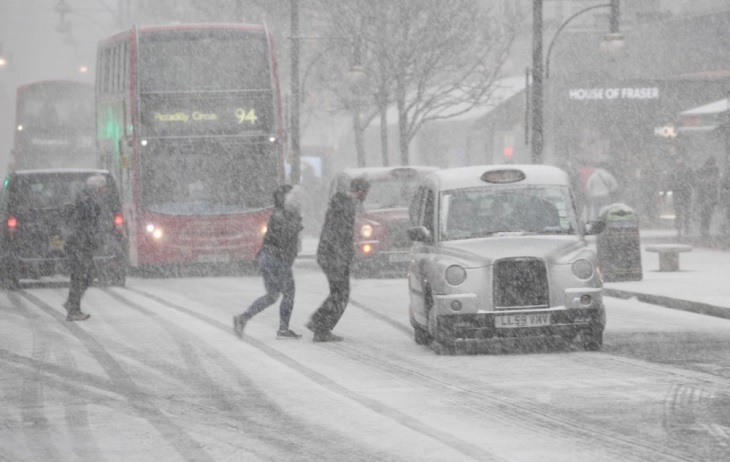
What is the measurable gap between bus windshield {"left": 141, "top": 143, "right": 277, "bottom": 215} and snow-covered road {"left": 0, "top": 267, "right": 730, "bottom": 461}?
8845 millimetres

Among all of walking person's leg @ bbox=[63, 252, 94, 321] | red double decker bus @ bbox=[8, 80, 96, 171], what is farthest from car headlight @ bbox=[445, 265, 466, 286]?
red double decker bus @ bbox=[8, 80, 96, 171]

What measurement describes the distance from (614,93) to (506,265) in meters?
31.4

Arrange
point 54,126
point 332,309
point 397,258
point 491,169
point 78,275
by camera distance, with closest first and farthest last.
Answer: point 491,169 < point 332,309 < point 78,275 < point 397,258 < point 54,126

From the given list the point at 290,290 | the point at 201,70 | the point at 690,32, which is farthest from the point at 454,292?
the point at 690,32

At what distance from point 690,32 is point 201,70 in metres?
25.2

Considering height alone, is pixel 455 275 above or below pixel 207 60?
below

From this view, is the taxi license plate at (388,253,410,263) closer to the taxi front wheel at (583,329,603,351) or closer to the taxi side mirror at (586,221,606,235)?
the taxi side mirror at (586,221,606,235)

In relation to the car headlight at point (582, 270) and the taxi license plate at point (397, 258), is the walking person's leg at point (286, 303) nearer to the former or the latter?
the car headlight at point (582, 270)

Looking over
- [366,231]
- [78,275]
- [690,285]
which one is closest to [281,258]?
[78,275]

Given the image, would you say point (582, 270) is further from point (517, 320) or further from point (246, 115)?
point (246, 115)

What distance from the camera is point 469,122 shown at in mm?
52844

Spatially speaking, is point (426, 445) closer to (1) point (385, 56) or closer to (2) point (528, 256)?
(2) point (528, 256)

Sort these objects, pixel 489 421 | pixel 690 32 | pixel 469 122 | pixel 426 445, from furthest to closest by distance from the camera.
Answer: pixel 469 122
pixel 690 32
pixel 489 421
pixel 426 445

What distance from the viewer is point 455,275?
1416 centimetres
